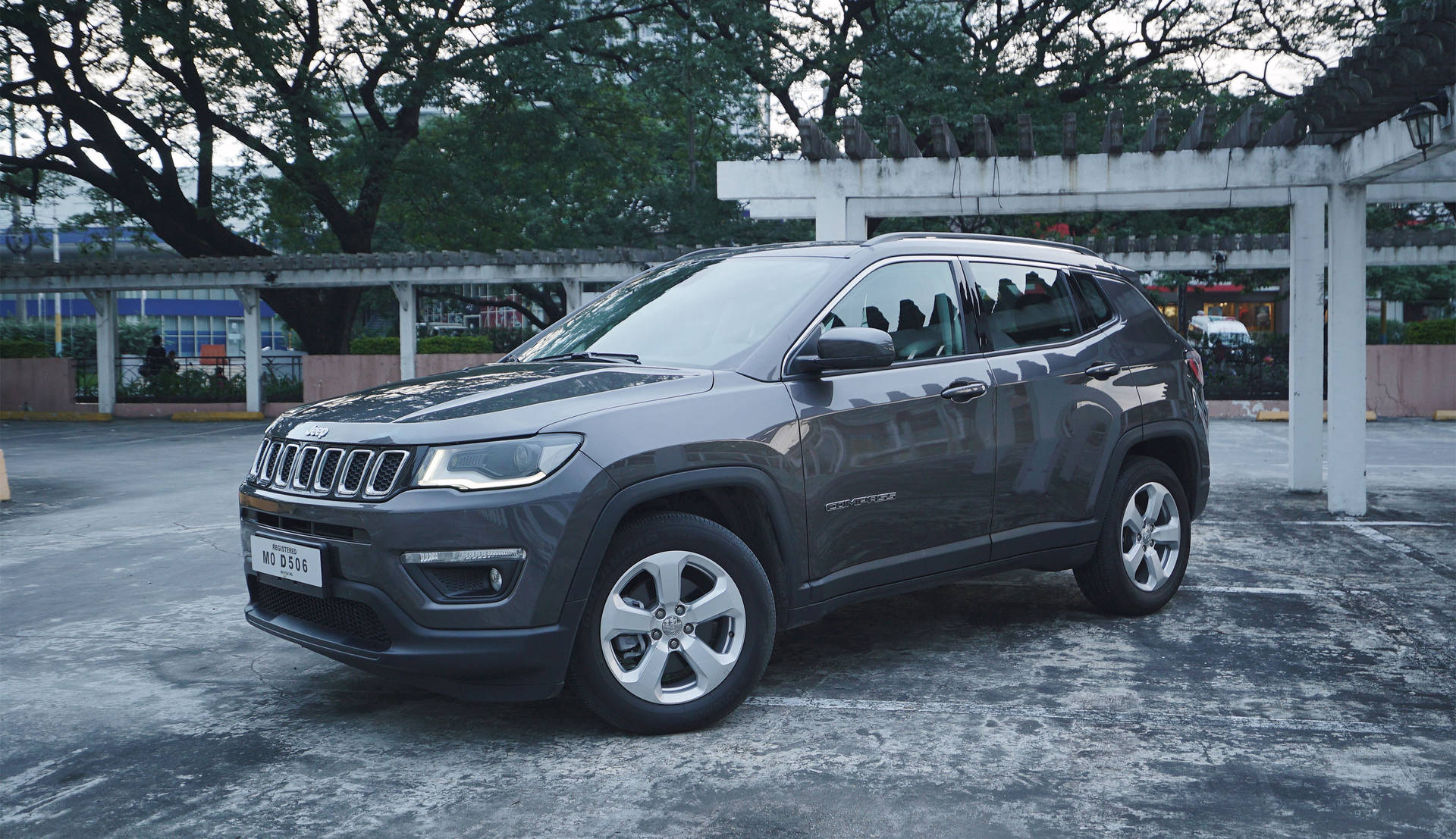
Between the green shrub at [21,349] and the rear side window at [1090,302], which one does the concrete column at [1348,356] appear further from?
the green shrub at [21,349]

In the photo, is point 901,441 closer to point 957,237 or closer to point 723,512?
point 723,512

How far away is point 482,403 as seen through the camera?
3945 millimetres

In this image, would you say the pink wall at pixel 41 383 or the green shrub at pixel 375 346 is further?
the pink wall at pixel 41 383

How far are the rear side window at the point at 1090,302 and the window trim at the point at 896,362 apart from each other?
32.9 inches

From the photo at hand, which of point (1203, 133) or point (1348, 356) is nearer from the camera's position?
point (1348, 356)

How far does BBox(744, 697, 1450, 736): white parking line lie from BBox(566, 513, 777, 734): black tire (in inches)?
14.2

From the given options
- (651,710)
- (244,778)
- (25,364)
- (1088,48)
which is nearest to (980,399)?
(651,710)

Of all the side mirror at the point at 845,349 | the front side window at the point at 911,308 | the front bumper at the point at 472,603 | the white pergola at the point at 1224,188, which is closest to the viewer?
the front bumper at the point at 472,603

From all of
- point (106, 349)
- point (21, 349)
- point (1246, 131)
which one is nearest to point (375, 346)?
point (106, 349)

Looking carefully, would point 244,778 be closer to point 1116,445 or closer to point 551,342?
point 551,342

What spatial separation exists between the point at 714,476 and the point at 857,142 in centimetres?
625

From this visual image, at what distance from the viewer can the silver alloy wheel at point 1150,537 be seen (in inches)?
226

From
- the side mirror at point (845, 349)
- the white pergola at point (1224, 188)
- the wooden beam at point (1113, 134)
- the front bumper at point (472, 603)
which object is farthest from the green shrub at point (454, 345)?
the front bumper at point (472, 603)

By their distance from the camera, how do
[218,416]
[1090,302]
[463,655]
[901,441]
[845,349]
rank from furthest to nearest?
[218,416]
[1090,302]
[901,441]
[845,349]
[463,655]
